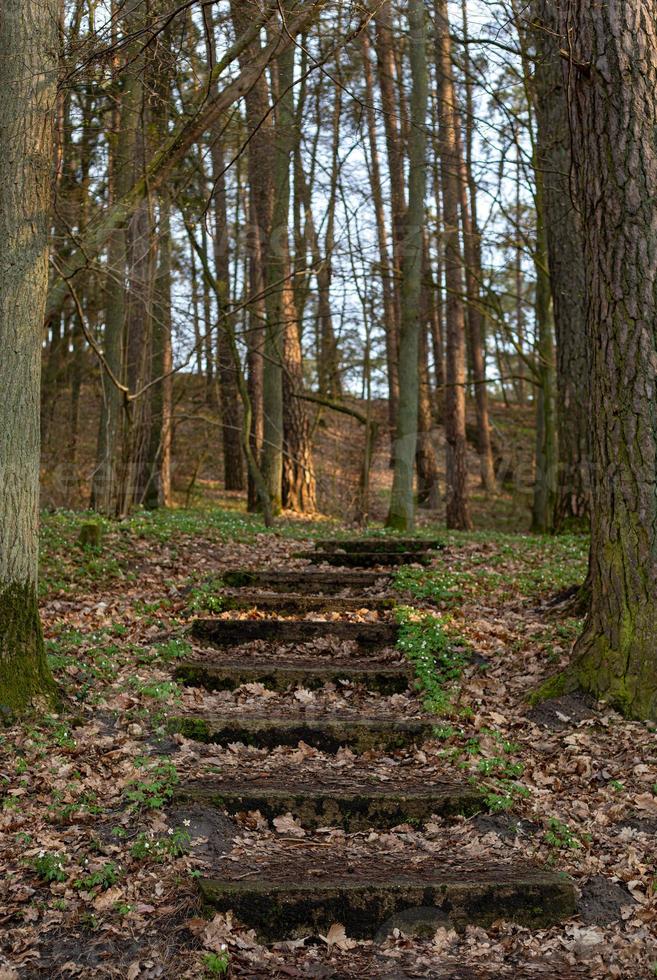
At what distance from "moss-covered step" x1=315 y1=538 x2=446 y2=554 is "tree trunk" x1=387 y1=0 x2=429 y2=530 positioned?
9.01 feet

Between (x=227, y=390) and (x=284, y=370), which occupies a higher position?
(x=227, y=390)

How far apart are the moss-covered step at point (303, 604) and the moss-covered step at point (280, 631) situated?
0.57 metres

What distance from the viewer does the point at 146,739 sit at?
6238 millimetres

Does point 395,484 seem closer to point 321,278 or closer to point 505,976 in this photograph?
→ point 321,278

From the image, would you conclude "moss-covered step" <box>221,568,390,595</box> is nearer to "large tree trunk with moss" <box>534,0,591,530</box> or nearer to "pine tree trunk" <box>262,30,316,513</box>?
"large tree trunk with moss" <box>534,0,591,530</box>

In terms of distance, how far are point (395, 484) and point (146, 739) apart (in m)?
8.65

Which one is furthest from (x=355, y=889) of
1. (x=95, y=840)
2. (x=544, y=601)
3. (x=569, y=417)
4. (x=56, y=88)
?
(x=569, y=417)

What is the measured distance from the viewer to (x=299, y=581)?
9516 mm

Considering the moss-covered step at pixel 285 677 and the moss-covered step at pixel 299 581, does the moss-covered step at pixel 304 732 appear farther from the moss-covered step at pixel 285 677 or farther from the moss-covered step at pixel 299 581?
the moss-covered step at pixel 299 581

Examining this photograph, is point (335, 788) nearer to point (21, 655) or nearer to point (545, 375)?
point (21, 655)

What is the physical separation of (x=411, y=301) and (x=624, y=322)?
7731 millimetres

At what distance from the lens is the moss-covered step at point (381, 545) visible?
11141 millimetres

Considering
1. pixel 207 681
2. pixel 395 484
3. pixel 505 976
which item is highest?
pixel 395 484

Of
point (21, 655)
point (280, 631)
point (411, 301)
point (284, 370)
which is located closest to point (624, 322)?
point (280, 631)
